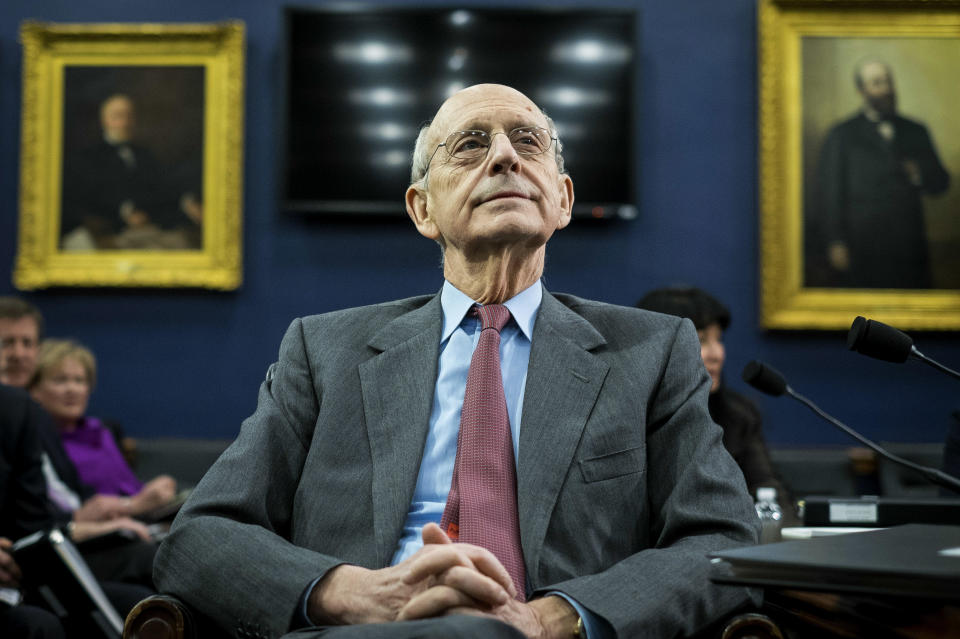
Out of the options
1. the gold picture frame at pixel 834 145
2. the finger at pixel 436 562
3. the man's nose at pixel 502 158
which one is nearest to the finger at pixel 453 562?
the finger at pixel 436 562

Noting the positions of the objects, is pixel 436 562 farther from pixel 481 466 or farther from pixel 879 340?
pixel 879 340

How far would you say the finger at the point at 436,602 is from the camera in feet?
4.48

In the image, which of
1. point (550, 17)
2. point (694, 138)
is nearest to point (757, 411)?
point (694, 138)

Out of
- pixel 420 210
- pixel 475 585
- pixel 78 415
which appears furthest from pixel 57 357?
pixel 475 585

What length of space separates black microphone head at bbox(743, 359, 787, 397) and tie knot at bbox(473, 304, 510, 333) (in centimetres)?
56

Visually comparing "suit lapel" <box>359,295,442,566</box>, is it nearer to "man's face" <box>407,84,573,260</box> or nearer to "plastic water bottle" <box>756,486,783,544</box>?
"man's face" <box>407,84,573,260</box>

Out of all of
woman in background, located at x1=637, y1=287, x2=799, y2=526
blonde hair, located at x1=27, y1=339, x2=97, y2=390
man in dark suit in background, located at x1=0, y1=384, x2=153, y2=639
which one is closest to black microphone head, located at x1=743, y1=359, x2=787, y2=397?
woman in background, located at x1=637, y1=287, x2=799, y2=526

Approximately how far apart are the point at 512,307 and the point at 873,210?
133 inches

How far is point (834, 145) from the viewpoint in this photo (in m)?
4.73

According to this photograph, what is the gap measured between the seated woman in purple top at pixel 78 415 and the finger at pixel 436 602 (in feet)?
9.63

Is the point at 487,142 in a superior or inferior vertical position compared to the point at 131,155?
inferior

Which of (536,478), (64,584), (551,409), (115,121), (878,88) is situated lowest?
(64,584)

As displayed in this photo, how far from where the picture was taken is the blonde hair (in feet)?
13.7

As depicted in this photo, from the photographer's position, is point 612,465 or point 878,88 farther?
point 878,88
